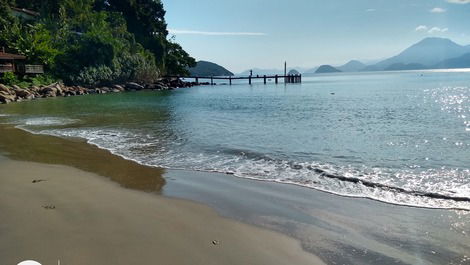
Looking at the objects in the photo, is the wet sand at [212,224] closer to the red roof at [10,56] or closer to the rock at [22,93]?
the rock at [22,93]

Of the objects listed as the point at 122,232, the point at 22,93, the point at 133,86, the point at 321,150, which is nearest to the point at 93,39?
the point at 133,86

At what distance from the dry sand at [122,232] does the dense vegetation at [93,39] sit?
1853 inches

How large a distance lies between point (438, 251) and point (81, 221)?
4.27 m

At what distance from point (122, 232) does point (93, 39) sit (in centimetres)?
5652

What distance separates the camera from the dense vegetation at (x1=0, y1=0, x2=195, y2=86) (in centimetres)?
4759

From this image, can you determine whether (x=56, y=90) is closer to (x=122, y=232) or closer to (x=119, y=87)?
(x=119, y=87)

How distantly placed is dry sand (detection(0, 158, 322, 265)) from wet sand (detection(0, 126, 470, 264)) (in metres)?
0.01

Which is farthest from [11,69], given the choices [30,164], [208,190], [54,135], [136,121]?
[208,190]

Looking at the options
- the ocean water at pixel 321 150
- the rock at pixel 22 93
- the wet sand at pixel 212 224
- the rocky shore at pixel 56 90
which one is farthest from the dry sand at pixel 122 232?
the rock at pixel 22 93

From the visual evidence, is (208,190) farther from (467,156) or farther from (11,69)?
(11,69)

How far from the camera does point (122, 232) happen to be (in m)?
4.38

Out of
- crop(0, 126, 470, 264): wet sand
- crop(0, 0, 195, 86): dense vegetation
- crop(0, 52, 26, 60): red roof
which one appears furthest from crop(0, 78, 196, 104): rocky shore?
crop(0, 126, 470, 264): wet sand

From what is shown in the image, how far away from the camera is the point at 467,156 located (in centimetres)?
927

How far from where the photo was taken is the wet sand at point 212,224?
3873 millimetres
